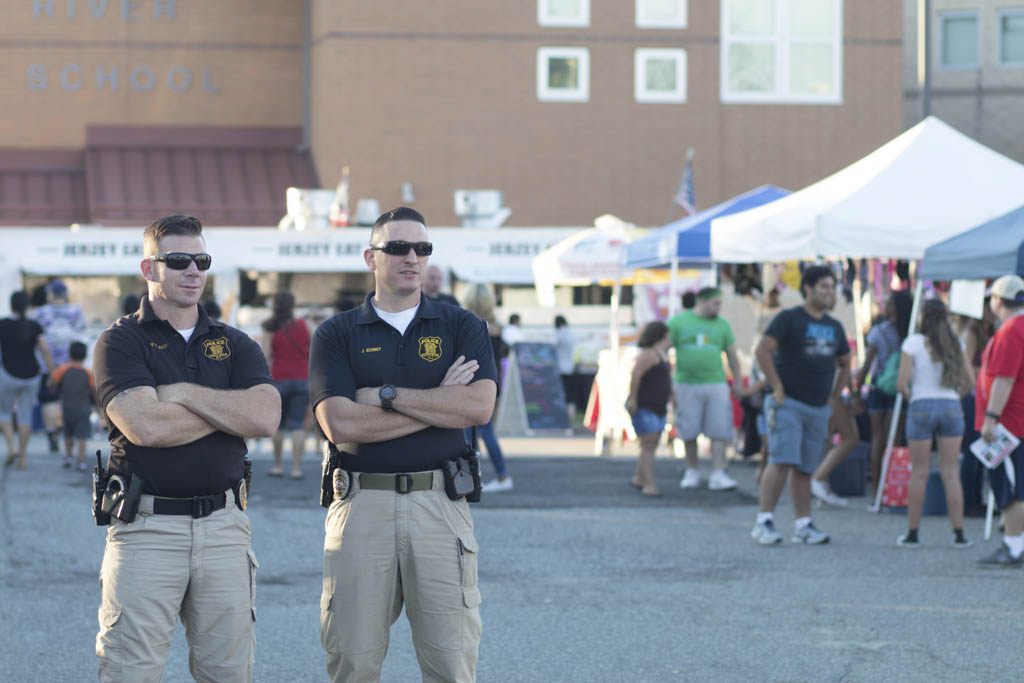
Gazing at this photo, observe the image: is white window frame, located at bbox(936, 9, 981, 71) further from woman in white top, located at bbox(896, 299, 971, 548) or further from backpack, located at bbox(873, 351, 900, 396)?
woman in white top, located at bbox(896, 299, 971, 548)

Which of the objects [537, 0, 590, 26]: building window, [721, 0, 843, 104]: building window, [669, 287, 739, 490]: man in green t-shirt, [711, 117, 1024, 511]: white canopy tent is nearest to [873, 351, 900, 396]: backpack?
[711, 117, 1024, 511]: white canopy tent

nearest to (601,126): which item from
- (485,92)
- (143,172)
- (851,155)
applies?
(485,92)

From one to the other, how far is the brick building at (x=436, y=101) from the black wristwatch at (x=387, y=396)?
81.8ft

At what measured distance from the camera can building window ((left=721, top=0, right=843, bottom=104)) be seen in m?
30.9

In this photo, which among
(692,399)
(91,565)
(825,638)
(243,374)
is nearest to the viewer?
(243,374)

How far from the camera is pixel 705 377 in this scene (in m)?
13.7

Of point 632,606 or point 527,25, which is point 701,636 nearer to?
point 632,606

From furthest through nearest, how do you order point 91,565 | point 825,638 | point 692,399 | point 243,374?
1. point 692,399
2. point 91,565
3. point 825,638
4. point 243,374

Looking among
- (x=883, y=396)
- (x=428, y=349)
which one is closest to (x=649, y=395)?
(x=883, y=396)

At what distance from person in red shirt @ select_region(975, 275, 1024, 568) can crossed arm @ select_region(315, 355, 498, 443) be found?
5.38 metres

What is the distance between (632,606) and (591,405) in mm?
10456

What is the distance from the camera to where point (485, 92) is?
98.7 ft

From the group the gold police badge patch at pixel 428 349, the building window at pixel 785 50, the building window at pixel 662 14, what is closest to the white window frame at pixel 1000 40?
the building window at pixel 785 50

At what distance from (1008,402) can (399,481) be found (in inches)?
227
